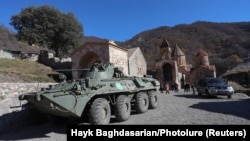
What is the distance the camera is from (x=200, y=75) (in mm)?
41375

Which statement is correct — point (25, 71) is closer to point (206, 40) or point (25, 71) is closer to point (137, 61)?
point (137, 61)

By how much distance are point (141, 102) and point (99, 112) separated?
316cm

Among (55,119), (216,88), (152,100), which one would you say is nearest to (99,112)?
(55,119)

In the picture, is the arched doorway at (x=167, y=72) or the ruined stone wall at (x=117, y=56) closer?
the ruined stone wall at (x=117, y=56)

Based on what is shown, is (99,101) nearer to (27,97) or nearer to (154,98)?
(27,97)

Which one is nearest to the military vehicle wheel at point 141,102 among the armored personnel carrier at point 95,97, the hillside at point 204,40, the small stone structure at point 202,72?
the armored personnel carrier at point 95,97

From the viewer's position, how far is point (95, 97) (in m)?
9.11

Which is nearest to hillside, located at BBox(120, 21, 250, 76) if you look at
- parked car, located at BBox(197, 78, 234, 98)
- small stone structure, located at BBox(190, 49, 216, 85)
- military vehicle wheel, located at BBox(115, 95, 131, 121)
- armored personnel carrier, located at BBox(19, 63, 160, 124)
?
small stone structure, located at BBox(190, 49, 216, 85)

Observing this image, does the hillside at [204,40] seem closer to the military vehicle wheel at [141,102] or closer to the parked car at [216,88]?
the parked car at [216,88]

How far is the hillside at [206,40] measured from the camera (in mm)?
74531

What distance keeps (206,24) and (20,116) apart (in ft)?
360

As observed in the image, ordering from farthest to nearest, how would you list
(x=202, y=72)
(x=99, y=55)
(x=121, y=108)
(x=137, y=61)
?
1. (x=202, y=72)
2. (x=137, y=61)
3. (x=99, y=55)
4. (x=121, y=108)

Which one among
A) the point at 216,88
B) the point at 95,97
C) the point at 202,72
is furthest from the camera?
the point at 202,72

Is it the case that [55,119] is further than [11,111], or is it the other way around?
[11,111]
